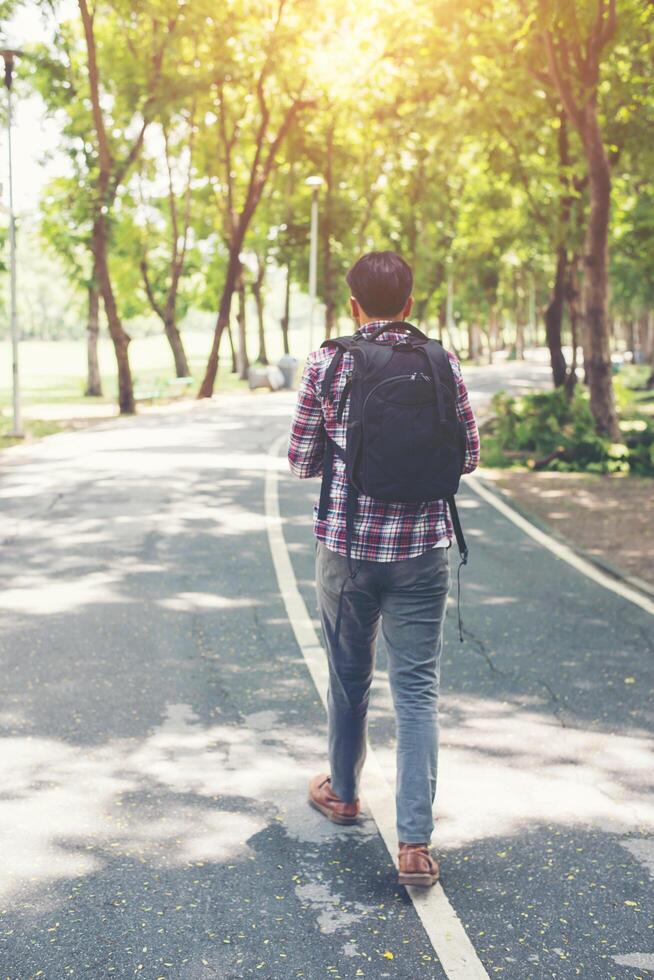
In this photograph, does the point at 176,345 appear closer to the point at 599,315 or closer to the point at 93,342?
the point at 93,342

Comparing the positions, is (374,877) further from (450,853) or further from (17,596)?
(17,596)

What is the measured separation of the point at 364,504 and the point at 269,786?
1499 mm

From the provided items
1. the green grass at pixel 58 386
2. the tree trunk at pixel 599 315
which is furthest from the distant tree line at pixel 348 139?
the green grass at pixel 58 386

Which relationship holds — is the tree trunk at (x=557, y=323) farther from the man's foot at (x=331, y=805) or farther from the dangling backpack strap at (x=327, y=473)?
the dangling backpack strap at (x=327, y=473)

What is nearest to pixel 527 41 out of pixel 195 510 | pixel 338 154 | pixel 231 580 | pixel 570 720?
pixel 195 510

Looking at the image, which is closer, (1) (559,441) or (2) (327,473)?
(2) (327,473)

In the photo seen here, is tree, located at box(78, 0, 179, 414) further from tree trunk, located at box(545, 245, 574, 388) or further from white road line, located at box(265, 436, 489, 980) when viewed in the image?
white road line, located at box(265, 436, 489, 980)

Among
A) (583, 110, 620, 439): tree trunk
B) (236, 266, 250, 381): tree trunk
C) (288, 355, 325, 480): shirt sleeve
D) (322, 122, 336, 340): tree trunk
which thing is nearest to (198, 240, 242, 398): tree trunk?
(322, 122, 336, 340): tree trunk

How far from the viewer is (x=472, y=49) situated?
20.7 m

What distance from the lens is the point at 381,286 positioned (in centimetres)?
438

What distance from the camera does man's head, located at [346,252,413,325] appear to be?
4.37 meters

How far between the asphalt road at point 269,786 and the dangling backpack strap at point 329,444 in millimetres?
1248

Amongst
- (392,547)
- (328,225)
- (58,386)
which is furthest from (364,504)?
(58,386)

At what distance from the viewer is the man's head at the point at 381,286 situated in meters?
4.37
